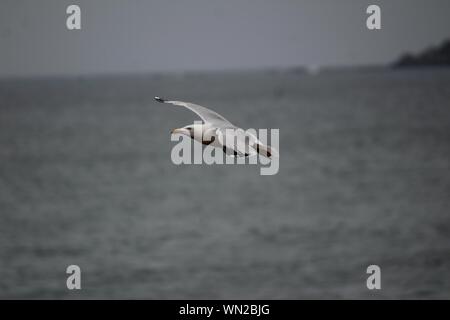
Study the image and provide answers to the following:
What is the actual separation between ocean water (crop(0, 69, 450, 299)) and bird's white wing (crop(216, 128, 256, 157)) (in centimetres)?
2371

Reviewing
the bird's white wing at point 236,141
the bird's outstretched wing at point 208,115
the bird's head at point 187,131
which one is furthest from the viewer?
the bird's outstretched wing at point 208,115

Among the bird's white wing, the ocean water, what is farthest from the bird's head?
the ocean water

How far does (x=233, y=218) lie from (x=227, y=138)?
39768mm

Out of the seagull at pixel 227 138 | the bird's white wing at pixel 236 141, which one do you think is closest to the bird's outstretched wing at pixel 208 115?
the seagull at pixel 227 138

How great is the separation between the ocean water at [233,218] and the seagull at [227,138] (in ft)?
77.5

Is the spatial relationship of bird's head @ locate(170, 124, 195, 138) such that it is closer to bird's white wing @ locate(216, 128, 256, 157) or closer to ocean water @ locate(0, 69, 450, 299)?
bird's white wing @ locate(216, 128, 256, 157)

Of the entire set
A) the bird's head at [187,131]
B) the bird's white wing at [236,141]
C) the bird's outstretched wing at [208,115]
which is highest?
the bird's outstretched wing at [208,115]

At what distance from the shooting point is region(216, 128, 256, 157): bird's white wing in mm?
6480

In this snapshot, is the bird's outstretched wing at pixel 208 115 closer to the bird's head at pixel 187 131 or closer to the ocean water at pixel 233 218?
the bird's head at pixel 187 131

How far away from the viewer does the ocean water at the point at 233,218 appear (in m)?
32.4

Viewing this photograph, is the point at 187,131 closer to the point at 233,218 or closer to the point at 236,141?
the point at 236,141

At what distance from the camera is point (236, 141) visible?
659 cm
